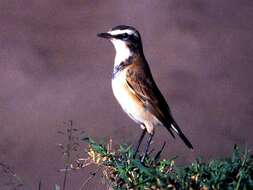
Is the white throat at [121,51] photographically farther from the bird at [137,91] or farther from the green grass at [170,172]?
the green grass at [170,172]

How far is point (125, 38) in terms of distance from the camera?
8.69 m

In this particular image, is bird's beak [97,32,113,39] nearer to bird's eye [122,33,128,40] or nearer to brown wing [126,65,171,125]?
bird's eye [122,33,128,40]

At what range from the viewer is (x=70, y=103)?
1430cm

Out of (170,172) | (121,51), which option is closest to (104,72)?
(121,51)

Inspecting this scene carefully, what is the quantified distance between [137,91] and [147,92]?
0.10 metres

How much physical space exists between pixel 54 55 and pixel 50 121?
9.49 ft

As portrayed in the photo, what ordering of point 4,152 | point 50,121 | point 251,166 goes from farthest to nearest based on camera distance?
point 50,121
point 4,152
point 251,166

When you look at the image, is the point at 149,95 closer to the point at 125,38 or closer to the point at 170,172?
the point at 125,38

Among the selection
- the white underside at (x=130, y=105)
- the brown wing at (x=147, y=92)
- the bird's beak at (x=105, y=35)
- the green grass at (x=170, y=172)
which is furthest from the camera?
the bird's beak at (x=105, y=35)

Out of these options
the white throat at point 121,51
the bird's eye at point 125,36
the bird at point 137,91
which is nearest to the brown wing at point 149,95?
the bird at point 137,91

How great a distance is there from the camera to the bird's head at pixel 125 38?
8.66 metres

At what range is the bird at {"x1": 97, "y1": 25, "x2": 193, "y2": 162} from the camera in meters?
8.27

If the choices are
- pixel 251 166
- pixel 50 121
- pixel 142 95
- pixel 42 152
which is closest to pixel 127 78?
pixel 142 95

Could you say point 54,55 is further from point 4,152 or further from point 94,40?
point 4,152
